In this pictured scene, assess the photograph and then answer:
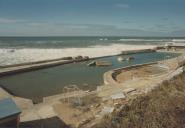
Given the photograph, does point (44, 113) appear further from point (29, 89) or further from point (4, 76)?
point (4, 76)

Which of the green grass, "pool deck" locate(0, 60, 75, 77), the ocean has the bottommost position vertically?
"pool deck" locate(0, 60, 75, 77)

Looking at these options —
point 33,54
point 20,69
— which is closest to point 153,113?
point 20,69

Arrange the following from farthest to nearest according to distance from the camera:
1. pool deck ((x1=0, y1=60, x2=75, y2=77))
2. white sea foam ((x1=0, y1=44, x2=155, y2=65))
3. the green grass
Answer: white sea foam ((x1=0, y1=44, x2=155, y2=65))
pool deck ((x1=0, y1=60, x2=75, y2=77))
the green grass

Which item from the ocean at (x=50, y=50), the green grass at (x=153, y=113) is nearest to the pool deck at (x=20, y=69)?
the ocean at (x=50, y=50)

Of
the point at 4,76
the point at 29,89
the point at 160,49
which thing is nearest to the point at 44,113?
the point at 29,89

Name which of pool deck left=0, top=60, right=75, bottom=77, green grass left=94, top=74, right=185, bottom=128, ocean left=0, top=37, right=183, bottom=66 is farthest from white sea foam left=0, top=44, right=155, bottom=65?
green grass left=94, top=74, right=185, bottom=128

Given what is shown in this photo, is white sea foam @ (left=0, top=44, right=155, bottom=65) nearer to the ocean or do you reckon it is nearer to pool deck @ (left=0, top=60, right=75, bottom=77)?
the ocean

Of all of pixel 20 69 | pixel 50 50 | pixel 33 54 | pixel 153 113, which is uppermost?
pixel 50 50

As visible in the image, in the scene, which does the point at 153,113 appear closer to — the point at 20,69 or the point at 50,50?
the point at 20,69
